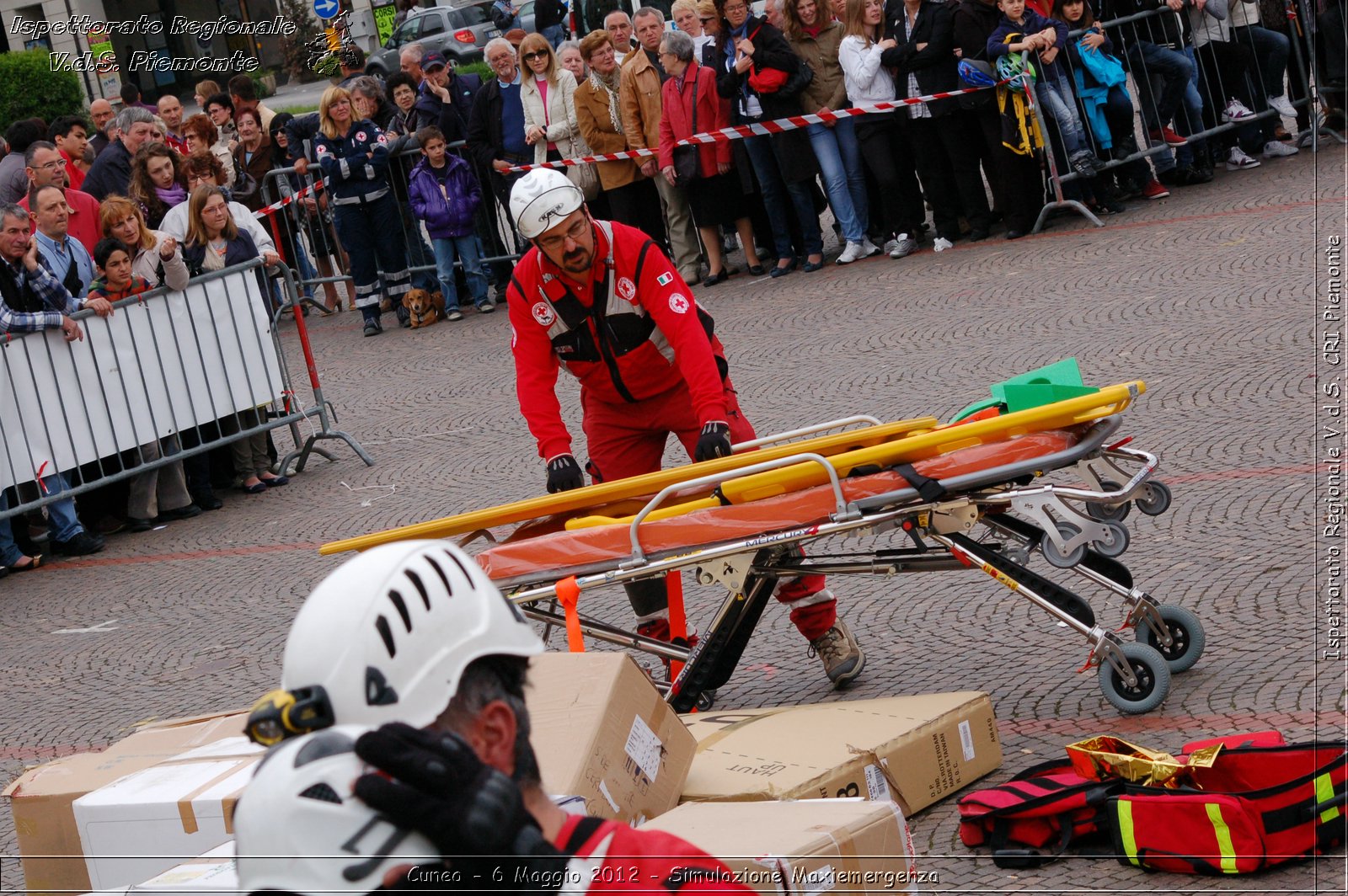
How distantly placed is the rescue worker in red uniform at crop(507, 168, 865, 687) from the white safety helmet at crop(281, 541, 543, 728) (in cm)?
337

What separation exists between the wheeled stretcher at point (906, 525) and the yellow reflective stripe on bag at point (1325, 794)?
3.35 feet

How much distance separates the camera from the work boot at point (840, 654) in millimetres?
5594

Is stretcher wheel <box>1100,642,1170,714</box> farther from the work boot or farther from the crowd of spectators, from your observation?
the crowd of spectators

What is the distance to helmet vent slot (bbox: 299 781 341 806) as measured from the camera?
2072 millimetres

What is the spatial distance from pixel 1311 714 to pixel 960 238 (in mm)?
8867

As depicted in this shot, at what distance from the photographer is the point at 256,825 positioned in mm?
2100

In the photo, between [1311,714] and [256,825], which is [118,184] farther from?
[256,825]

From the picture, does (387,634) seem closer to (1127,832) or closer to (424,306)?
(1127,832)

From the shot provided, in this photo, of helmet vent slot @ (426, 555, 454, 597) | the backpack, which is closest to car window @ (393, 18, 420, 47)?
the backpack

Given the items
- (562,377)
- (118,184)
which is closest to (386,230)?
(118,184)

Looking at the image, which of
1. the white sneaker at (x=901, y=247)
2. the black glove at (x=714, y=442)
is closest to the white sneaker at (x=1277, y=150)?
the white sneaker at (x=901, y=247)

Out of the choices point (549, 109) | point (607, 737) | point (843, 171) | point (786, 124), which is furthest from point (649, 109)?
point (607, 737)

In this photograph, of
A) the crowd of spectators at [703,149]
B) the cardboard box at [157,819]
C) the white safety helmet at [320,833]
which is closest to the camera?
the white safety helmet at [320,833]

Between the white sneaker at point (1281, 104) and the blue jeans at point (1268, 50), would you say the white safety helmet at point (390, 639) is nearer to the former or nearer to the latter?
the blue jeans at point (1268, 50)
